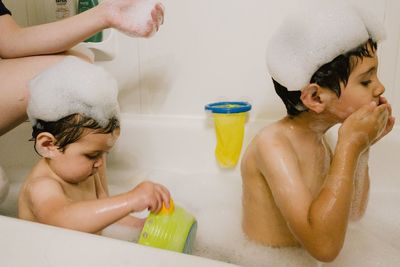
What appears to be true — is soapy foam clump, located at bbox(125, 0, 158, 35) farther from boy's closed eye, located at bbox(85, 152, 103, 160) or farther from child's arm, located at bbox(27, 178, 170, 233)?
child's arm, located at bbox(27, 178, 170, 233)

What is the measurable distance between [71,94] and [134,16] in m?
0.35

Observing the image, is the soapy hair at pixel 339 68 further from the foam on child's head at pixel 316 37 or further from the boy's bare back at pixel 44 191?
the boy's bare back at pixel 44 191

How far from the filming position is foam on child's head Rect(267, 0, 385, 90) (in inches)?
34.3

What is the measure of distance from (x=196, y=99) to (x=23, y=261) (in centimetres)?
105

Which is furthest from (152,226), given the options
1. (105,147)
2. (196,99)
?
(196,99)

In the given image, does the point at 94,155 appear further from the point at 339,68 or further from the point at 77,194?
the point at 339,68

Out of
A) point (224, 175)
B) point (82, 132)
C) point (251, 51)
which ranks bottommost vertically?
point (224, 175)

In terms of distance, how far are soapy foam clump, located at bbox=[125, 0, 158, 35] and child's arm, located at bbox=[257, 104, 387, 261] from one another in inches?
20.3

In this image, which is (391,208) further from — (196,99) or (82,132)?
(82,132)

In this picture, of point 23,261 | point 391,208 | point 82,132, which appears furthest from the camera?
point 391,208

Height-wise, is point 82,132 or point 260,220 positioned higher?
point 82,132

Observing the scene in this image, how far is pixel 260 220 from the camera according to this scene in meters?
1.01

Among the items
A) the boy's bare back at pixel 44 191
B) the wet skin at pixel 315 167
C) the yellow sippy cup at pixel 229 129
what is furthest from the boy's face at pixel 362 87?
the boy's bare back at pixel 44 191

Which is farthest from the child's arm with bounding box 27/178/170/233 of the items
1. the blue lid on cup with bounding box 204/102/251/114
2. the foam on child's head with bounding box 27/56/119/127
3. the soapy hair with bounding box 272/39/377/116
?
the blue lid on cup with bounding box 204/102/251/114
